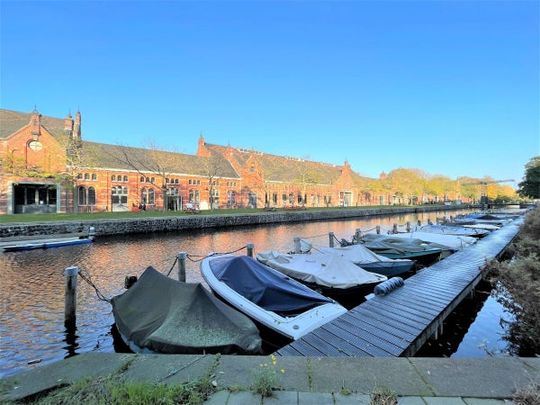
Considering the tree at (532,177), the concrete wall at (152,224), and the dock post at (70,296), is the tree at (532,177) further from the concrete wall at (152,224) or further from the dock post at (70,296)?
the dock post at (70,296)

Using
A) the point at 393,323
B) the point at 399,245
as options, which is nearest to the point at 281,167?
the point at 399,245

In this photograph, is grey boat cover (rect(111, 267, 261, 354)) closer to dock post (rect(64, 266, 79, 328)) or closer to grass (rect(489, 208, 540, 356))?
dock post (rect(64, 266, 79, 328))

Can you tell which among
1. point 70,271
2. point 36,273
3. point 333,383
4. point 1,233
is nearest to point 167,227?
point 1,233

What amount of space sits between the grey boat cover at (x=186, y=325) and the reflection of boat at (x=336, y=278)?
17.4ft

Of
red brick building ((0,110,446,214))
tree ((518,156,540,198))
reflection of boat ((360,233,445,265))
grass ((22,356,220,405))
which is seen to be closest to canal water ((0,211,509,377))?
reflection of boat ((360,233,445,265))

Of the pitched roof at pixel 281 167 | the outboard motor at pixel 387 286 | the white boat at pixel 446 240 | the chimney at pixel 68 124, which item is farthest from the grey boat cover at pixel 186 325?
the pitched roof at pixel 281 167

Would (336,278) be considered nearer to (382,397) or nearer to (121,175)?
(382,397)

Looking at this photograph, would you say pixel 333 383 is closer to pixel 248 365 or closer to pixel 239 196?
pixel 248 365

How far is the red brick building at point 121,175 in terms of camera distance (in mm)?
38188

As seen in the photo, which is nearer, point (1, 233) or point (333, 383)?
point (333, 383)

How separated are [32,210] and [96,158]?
9.69 m

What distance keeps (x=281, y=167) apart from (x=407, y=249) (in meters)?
57.7

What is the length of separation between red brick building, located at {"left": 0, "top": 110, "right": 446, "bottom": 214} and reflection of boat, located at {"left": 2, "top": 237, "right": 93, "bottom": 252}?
756 inches

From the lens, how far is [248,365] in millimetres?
4266
